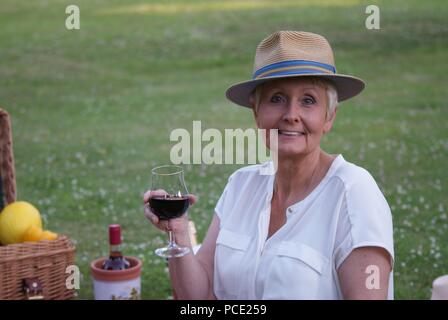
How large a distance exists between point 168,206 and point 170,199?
0.09 feet

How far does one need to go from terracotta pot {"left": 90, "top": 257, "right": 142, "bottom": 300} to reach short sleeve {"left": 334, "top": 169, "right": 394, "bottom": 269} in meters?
2.18

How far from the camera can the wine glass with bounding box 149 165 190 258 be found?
10.1ft

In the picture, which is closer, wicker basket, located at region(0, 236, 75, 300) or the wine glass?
the wine glass

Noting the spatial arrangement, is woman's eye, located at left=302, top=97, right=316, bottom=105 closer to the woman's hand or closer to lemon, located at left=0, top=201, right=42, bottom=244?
the woman's hand

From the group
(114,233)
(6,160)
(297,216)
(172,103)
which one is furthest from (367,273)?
(172,103)

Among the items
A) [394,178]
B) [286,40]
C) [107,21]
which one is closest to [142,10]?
[107,21]

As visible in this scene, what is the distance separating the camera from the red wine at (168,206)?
3068 millimetres

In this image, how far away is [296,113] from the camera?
3135mm

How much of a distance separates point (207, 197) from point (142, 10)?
16.3 m

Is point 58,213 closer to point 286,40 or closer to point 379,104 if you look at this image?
point 286,40

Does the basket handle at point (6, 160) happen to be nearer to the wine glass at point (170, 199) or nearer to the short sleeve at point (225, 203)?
the short sleeve at point (225, 203)

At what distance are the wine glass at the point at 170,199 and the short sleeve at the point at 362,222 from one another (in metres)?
0.62

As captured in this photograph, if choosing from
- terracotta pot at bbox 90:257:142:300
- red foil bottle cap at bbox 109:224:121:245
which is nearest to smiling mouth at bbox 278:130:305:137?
red foil bottle cap at bbox 109:224:121:245
